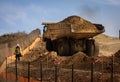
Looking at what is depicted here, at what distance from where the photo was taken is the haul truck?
27.8 metres

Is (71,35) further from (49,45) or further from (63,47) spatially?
(49,45)

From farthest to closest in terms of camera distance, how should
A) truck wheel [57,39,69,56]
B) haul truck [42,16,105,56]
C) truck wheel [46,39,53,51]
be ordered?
truck wheel [46,39,53,51]
truck wheel [57,39,69,56]
haul truck [42,16,105,56]

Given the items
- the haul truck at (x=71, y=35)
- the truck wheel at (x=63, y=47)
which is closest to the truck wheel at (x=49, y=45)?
the haul truck at (x=71, y=35)

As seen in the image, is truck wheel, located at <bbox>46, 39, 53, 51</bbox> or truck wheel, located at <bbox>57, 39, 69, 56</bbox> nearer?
truck wheel, located at <bbox>57, 39, 69, 56</bbox>

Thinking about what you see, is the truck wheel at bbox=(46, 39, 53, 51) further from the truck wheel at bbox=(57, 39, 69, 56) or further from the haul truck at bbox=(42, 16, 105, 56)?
the truck wheel at bbox=(57, 39, 69, 56)

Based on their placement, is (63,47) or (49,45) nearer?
(63,47)

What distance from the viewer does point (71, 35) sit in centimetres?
2834

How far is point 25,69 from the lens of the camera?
24047 mm

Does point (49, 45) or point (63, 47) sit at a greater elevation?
point (49, 45)

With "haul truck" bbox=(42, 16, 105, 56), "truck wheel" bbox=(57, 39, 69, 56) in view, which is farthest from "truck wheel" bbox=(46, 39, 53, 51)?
"truck wheel" bbox=(57, 39, 69, 56)

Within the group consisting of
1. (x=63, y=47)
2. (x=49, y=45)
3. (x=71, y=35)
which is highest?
(x=71, y=35)

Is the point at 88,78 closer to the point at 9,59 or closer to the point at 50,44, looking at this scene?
the point at 50,44

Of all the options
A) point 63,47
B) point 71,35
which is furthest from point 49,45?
point 71,35

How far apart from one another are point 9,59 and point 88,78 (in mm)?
Result: 21290
